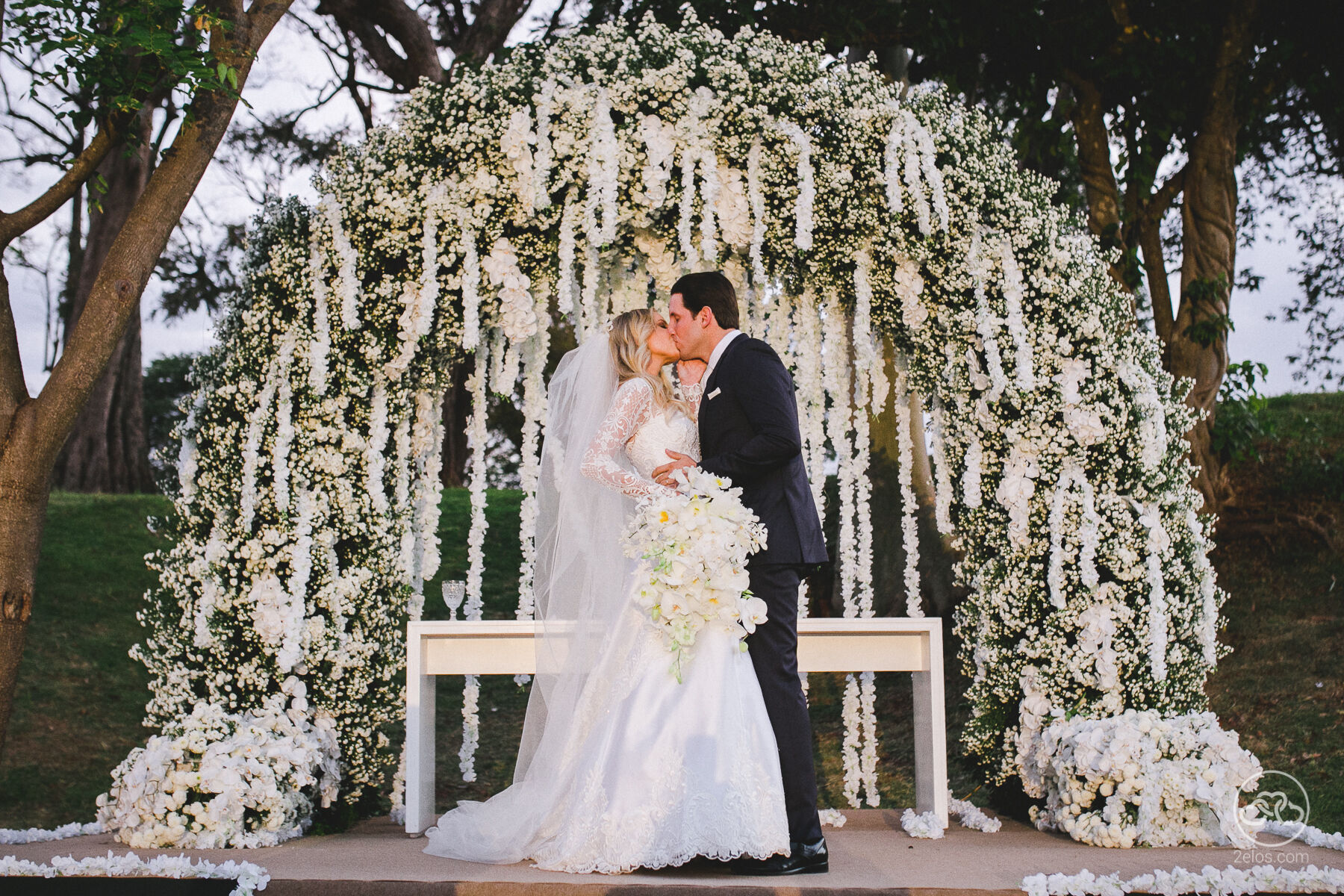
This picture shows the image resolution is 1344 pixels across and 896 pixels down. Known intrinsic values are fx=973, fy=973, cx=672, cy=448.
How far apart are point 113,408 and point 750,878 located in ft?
33.9

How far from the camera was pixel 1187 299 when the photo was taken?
291 inches

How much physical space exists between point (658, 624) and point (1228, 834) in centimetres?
247

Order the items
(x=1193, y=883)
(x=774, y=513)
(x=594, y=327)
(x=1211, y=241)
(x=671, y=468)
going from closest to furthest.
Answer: (x=1193, y=883) → (x=774, y=513) → (x=671, y=468) → (x=594, y=327) → (x=1211, y=241)

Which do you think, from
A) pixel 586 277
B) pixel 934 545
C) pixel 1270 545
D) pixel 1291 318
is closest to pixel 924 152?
pixel 586 277

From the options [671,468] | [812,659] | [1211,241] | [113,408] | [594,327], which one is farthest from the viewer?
[113,408]

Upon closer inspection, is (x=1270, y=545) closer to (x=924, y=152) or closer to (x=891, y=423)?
(x=891, y=423)

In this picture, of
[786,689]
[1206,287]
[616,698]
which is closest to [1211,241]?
[1206,287]

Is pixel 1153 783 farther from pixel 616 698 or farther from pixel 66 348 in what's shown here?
pixel 66 348

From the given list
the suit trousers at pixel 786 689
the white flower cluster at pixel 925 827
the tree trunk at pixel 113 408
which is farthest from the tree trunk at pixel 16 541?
the tree trunk at pixel 113 408

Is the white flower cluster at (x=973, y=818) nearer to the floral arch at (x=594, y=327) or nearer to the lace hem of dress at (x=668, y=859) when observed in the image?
the floral arch at (x=594, y=327)

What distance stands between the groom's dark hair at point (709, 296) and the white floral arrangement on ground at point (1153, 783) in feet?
7.61

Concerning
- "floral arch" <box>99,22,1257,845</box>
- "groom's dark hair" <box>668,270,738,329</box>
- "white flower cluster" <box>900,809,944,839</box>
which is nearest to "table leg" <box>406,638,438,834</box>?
"floral arch" <box>99,22,1257,845</box>

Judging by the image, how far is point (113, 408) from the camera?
11062mm

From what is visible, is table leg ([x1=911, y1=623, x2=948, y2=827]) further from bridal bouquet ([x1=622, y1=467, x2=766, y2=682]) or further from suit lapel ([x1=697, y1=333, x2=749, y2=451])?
suit lapel ([x1=697, y1=333, x2=749, y2=451])
